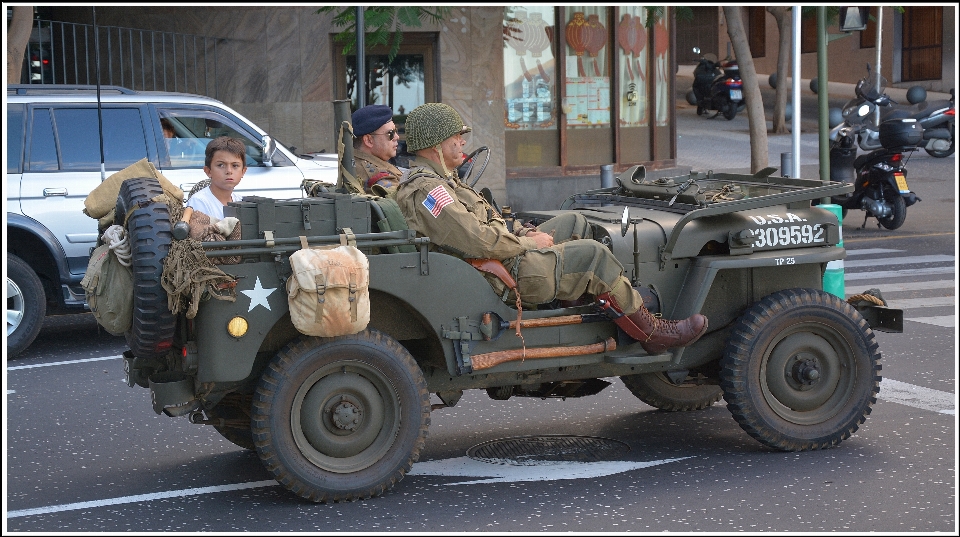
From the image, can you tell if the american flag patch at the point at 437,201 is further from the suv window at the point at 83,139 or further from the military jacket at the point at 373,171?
the suv window at the point at 83,139

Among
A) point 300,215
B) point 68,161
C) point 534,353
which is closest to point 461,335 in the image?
point 534,353

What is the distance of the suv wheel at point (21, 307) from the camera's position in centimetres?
891

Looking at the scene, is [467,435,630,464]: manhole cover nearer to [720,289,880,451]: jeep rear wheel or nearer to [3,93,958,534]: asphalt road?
[3,93,958,534]: asphalt road

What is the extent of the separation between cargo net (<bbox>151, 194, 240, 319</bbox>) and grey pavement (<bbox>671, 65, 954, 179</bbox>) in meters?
14.6

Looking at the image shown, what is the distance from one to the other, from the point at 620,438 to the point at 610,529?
61.3 inches

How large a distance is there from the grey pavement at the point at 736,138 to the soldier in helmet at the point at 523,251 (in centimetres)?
1332

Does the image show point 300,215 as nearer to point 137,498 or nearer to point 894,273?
point 137,498

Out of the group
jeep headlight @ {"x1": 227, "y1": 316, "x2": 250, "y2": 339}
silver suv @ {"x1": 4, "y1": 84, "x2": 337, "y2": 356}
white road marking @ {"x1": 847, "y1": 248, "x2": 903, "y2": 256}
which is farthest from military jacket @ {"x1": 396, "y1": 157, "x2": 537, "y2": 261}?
white road marking @ {"x1": 847, "y1": 248, "x2": 903, "y2": 256}

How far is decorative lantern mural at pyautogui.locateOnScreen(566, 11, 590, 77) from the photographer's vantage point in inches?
729

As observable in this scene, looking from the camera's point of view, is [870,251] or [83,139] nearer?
[83,139]

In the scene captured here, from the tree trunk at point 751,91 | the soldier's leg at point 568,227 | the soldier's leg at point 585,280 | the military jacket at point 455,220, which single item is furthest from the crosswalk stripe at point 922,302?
the military jacket at point 455,220

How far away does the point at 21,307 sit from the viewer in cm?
894

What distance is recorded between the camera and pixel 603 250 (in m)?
5.57

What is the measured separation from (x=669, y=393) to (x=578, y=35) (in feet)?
41.2
